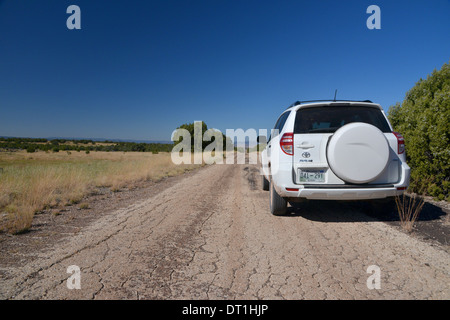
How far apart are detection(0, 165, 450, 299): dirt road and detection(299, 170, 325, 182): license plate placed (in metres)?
0.92

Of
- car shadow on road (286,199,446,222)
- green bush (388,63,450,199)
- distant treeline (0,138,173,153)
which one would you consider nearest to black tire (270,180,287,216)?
car shadow on road (286,199,446,222)

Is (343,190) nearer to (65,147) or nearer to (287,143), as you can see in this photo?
(287,143)

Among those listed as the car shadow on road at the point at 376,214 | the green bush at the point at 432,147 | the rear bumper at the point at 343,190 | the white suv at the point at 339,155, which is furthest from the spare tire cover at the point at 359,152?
the green bush at the point at 432,147

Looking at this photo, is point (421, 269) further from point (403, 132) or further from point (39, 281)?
point (403, 132)

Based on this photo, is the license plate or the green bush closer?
the license plate

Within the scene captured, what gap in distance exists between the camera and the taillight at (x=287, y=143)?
12.3 feet

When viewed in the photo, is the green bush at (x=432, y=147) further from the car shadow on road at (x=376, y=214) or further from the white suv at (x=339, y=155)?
the white suv at (x=339, y=155)

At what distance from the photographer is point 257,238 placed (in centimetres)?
361

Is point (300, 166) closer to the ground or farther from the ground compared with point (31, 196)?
farther from the ground

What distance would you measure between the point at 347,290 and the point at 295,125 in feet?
8.35

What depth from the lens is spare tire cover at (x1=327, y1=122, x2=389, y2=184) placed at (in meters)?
3.36

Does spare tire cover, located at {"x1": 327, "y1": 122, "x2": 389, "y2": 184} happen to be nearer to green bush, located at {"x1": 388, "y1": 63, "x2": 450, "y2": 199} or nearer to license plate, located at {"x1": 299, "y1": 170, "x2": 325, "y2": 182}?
license plate, located at {"x1": 299, "y1": 170, "x2": 325, "y2": 182}

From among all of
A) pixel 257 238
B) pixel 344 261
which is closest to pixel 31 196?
pixel 257 238

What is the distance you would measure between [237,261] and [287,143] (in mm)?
2068
